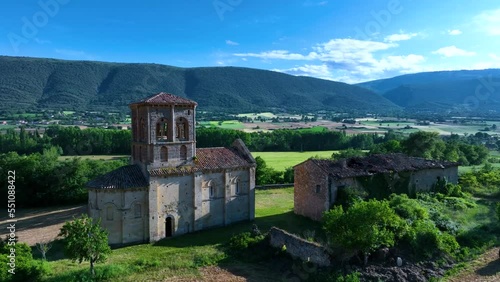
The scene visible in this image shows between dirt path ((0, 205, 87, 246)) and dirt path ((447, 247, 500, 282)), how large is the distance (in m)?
29.3

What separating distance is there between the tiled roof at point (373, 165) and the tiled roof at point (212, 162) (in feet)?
22.4

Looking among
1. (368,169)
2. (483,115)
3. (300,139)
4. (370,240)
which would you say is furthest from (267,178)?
(483,115)

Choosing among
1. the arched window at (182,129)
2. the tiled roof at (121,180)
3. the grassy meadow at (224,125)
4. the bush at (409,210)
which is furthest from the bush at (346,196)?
the grassy meadow at (224,125)

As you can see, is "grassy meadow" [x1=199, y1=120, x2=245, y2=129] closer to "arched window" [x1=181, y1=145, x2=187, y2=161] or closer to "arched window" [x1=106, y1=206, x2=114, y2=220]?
"arched window" [x1=181, y1=145, x2=187, y2=161]

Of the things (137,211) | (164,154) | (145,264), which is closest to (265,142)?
(164,154)

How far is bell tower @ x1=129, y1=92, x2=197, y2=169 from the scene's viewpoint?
28750mm

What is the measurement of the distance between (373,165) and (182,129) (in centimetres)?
1814

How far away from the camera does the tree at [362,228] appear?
21812 mm

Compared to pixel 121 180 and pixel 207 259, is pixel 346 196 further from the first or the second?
pixel 121 180

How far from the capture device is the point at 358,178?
1315 inches

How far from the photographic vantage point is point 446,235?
25844mm

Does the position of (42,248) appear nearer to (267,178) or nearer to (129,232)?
(129,232)

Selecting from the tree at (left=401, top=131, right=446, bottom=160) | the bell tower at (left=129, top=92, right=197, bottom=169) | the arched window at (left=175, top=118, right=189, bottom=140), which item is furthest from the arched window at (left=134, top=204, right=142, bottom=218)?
the tree at (left=401, top=131, right=446, bottom=160)

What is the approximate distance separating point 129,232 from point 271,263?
10761 mm
